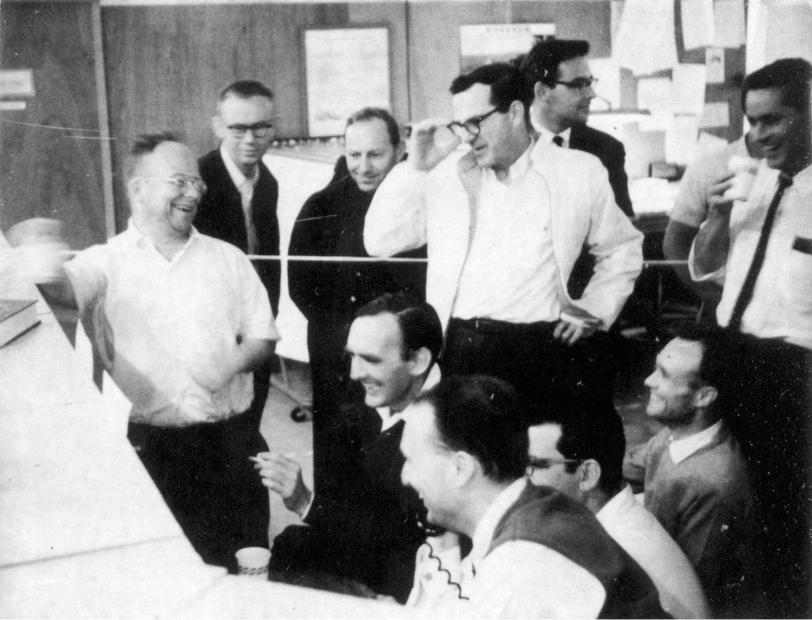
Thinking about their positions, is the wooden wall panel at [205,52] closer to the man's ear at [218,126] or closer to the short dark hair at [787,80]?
the man's ear at [218,126]

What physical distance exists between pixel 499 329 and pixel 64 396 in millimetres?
881

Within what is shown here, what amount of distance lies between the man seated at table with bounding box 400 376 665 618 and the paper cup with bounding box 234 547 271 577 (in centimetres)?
33

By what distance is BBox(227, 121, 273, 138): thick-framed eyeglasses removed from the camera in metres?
1.91

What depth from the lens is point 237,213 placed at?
1936 millimetres

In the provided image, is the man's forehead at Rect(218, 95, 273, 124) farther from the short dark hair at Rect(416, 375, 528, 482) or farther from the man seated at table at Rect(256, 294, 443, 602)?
the short dark hair at Rect(416, 375, 528, 482)

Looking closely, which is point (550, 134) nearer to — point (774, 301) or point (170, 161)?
point (774, 301)

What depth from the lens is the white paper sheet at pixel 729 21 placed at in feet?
5.83

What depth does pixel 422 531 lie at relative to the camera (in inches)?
72.9

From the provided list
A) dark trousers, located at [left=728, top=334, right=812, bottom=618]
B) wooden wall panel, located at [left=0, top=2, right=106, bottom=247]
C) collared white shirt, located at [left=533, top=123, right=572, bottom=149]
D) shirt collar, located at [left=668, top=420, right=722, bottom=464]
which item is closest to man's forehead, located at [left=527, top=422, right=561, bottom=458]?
shirt collar, located at [left=668, top=420, right=722, bottom=464]

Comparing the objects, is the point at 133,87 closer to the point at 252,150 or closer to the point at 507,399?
the point at 252,150

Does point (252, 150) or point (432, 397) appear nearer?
point (432, 397)

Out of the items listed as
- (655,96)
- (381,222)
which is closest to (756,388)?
(655,96)

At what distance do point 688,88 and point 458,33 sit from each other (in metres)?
0.45

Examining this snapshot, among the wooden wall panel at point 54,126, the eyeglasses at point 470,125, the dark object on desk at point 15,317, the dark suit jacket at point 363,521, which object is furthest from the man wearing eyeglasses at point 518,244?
the dark object on desk at point 15,317
